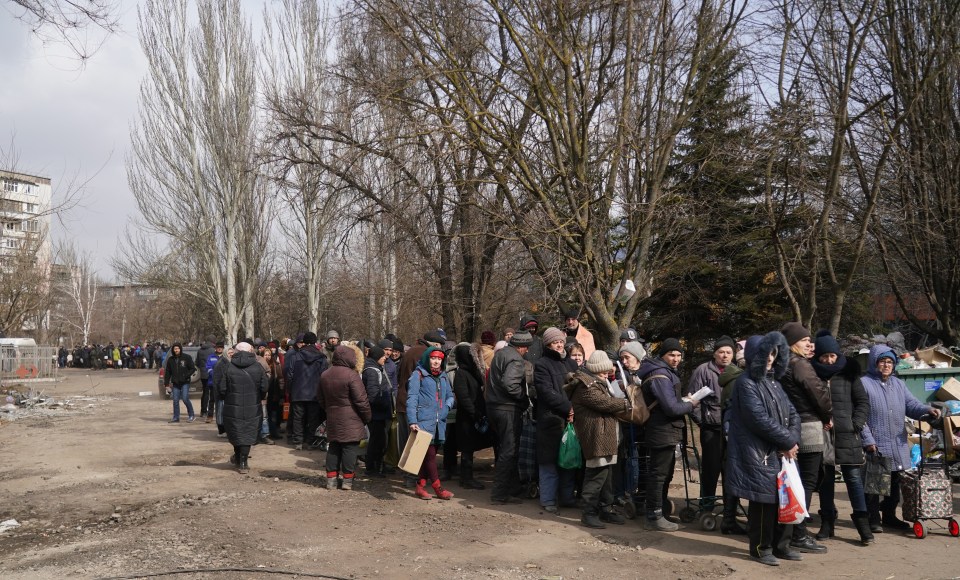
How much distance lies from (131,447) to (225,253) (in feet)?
74.9

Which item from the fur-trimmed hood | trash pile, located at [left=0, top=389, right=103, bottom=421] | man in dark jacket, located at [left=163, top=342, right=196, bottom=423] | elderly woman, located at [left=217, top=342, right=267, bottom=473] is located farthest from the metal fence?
the fur-trimmed hood

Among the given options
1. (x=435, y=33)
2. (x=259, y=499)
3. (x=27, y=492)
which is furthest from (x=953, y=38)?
(x=27, y=492)

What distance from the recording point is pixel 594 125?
13.0 m

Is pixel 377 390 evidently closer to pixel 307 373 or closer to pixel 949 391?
pixel 307 373

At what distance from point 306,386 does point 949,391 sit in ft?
30.1

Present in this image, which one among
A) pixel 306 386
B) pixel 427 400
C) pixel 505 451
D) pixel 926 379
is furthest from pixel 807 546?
pixel 306 386

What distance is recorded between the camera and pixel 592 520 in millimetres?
7750

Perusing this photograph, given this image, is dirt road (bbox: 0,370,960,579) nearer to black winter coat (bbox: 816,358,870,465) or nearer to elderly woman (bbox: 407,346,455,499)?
elderly woman (bbox: 407,346,455,499)

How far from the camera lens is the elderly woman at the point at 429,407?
9062 millimetres

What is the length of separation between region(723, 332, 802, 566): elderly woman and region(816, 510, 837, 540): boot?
823 millimetres

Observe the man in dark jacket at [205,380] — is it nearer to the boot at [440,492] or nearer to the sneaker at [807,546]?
the boot at [440,492]

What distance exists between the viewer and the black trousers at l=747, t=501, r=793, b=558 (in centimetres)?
641

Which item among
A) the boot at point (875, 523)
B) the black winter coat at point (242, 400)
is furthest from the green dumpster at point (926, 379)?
the black winter coat at point (242, 400)

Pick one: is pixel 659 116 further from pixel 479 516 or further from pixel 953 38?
pixel 479 516
